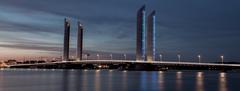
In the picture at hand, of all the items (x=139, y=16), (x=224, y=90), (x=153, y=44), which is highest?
(x=139, y=16)

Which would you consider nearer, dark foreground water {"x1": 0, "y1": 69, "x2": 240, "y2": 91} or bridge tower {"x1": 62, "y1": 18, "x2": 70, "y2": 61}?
dark foreground water {"x1": 0, "y1": 69, "x2": 240, "y2": 91}

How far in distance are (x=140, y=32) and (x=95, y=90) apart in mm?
59912

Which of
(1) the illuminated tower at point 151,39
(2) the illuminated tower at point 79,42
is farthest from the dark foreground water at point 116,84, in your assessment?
(2) the illuminated tower at point 79,42

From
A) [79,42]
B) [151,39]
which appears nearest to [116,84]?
[151,39]

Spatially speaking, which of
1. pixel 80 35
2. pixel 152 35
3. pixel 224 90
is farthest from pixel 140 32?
pixel 224 90

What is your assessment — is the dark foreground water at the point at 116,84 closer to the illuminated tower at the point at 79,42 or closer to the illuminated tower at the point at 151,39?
the illuminated tower at the point at 151,39

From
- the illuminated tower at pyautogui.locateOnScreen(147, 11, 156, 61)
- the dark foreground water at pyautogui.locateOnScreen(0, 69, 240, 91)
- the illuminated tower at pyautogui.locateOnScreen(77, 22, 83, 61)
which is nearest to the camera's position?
the dark foreground water at pyautogui.locateOnScreen(0, 69, 240, 91)

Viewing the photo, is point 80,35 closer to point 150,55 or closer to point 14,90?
point 150,55

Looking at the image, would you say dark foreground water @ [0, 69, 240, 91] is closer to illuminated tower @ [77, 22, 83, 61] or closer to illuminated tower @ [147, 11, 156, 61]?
illuminated tower @ [147, 11, 156, 61]

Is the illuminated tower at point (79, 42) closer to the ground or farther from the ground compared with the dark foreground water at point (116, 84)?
farther from the ground

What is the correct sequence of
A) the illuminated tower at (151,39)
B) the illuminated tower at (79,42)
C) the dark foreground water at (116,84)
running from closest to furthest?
1. the dark foreground water at (116,84)
2. the illuminated tower at (151,39)
3. the illuminated tower at (79,42)

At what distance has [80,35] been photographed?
116375mm

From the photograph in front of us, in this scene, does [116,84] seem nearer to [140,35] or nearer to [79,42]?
[140,35]

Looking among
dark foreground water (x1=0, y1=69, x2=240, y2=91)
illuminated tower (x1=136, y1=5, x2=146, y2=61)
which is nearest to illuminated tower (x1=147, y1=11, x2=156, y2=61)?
illuminated tower (x1=136, y1=5, x2=146, y2=61)
